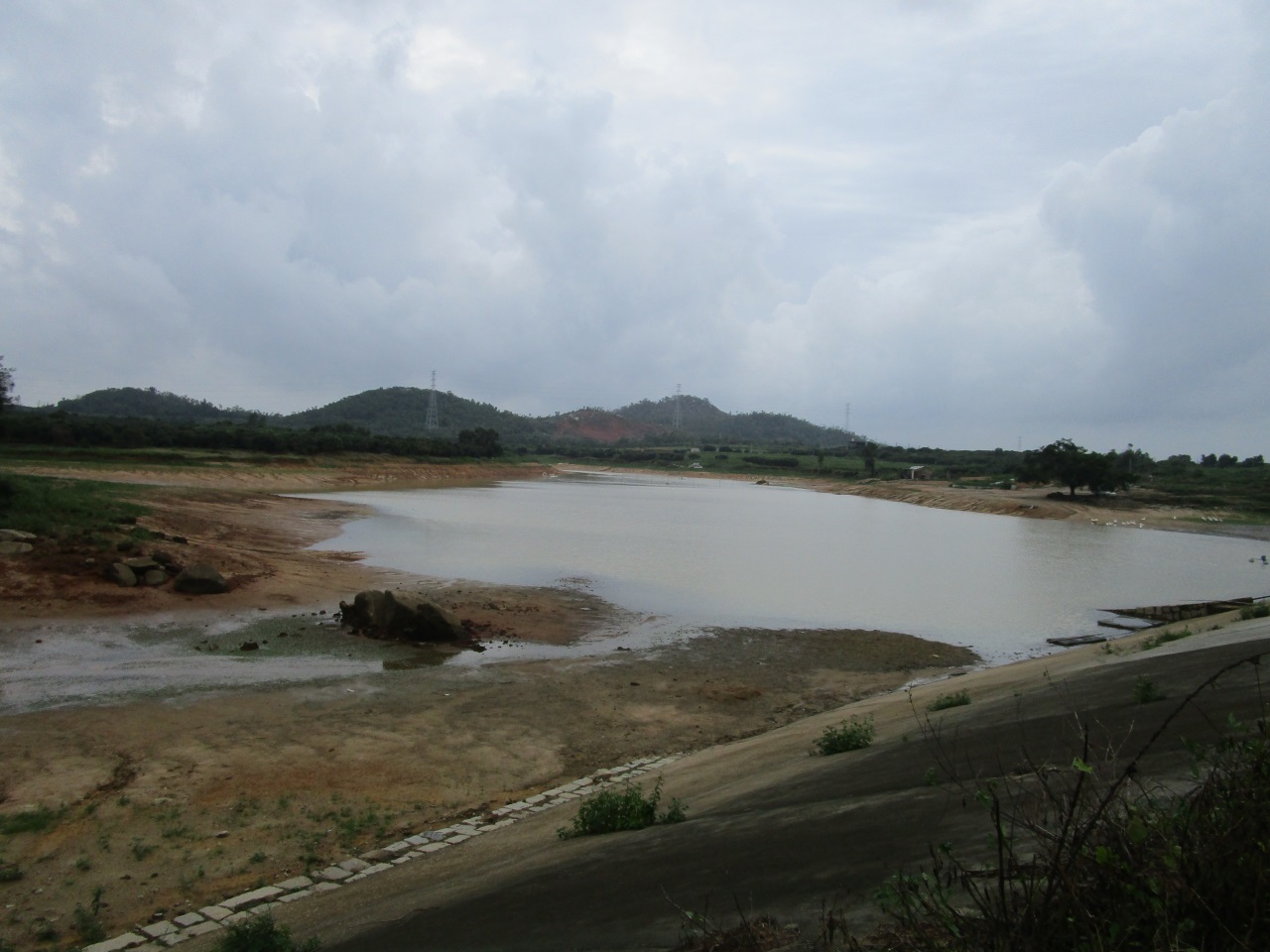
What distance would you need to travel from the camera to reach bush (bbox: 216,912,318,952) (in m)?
5.55

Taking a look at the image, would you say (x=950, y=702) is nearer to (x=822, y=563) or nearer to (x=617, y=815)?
(x=617, y=815)

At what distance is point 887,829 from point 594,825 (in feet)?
10.3

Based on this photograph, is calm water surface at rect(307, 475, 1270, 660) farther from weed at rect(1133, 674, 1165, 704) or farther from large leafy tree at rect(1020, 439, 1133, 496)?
large leafy tree at rect(1020, 439, 1133, 496)

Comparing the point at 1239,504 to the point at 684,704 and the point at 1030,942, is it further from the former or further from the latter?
the point at 1030,942

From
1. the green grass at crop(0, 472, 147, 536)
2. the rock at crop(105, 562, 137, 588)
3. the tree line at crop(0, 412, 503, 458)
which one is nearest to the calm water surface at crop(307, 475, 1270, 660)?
the green grass at crop(0, 472, 147, 536)

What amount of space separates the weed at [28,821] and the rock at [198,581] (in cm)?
1262

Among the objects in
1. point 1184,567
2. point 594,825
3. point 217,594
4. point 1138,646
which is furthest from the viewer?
point 1184,567

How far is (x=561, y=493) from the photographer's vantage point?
76875 mm

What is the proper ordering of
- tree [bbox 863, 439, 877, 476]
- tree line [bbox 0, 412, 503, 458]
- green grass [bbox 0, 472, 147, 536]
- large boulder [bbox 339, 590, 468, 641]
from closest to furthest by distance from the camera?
1. large boulder [bbox 339, 590, 468, 641]
2. green grass [bbox 0, 472, 147, 536]
3. tree line [bbox 0, 412, 503, 458]
4. tree [bbox 863, 439, 877, 476]

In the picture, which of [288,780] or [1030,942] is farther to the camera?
[288,780]

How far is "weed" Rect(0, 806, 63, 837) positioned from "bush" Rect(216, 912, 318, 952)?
363cm

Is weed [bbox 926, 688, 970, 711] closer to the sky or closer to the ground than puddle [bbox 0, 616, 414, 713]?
closer to the sky

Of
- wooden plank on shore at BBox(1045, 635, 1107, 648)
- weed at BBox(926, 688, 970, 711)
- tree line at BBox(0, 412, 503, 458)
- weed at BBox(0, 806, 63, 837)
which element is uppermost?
tree line at BBox(0, 412, 503, 458)

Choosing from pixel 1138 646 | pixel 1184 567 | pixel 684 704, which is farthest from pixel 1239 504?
pixel 684 704
